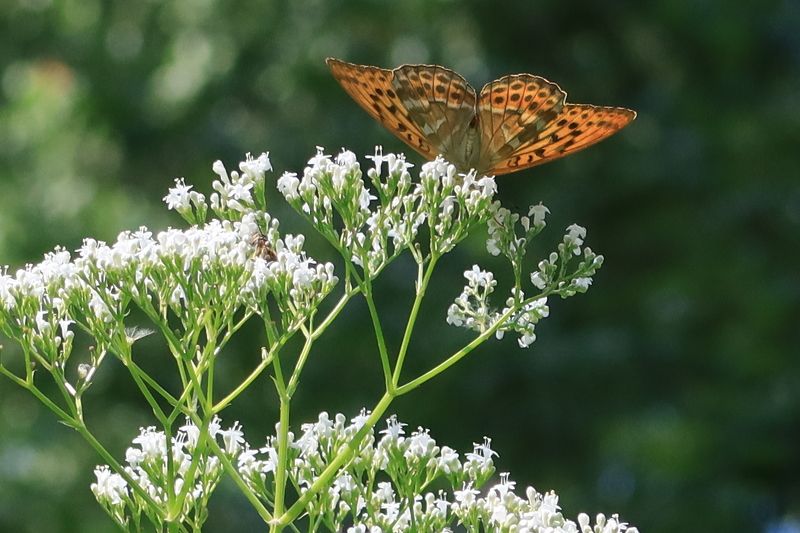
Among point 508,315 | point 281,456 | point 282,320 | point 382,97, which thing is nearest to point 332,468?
point 281,456

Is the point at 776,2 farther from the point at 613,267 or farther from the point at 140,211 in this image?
the point at 140,211

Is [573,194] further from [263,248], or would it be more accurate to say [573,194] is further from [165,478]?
[165,478]

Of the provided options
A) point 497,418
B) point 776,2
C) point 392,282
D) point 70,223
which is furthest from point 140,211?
point 776,2

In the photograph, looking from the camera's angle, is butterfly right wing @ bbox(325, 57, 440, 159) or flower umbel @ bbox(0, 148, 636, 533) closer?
flower umbel @ bbox(0, 148, 636, 533)

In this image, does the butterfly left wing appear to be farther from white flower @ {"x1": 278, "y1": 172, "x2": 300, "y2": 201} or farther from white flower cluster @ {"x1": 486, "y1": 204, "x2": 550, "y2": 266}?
white flower @ {"x1": 278, "y1": 172, "x2": 300, "y2": 201}

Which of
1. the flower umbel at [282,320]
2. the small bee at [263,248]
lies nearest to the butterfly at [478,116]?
the flower umbel at [282,320]

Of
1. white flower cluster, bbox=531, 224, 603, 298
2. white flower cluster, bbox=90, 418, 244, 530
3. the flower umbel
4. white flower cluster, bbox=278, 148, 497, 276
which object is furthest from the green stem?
white flower cluster, bbox=531, 224, 603, 298
